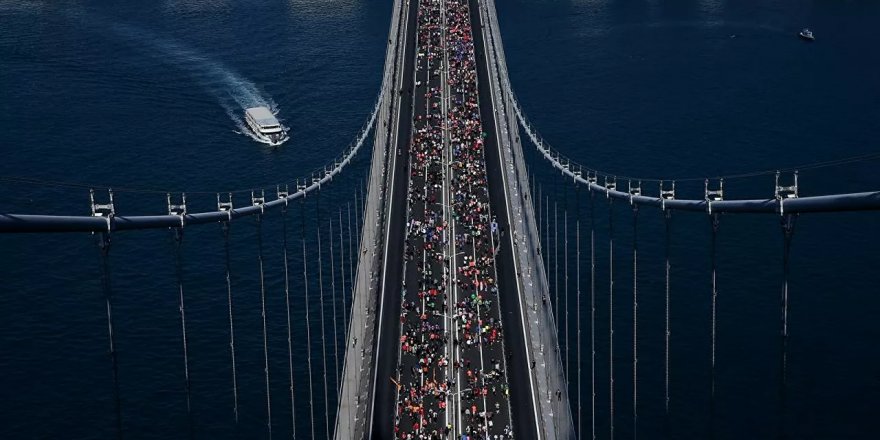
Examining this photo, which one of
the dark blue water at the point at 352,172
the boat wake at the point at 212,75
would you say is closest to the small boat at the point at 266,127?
the boat wake at the point at 212,75

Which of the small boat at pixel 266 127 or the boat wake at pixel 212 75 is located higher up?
the boat wake at pixel 212 75

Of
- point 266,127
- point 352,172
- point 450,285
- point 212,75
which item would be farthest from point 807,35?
point 450,285

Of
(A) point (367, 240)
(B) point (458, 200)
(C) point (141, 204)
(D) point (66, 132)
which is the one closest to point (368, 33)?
(D) point (66, 132)

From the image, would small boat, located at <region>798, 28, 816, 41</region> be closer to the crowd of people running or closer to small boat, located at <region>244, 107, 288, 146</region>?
the crowd of people running

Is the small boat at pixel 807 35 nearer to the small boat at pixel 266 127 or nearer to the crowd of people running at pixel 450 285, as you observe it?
the crowd of people running at pixel 450 285

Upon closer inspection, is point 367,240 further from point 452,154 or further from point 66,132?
point 66,132

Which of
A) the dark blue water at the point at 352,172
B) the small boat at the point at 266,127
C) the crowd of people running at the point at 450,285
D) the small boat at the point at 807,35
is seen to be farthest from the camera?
the small boat at the point at 807,35
